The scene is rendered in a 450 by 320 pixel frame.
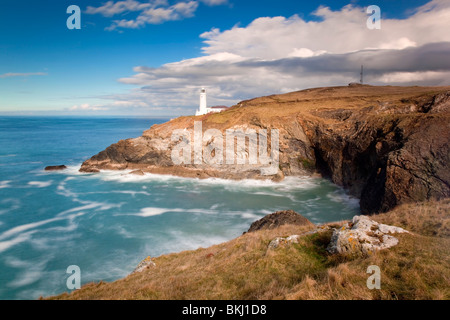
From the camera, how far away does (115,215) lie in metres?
27.7

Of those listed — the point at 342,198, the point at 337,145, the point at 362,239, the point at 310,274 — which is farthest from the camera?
the point at 337,145

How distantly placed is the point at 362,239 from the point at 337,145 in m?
28.1

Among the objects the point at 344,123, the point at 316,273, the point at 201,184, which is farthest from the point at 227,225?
the point at 344,123

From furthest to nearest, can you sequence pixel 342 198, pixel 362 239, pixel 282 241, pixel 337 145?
pixel 337 145
pixel 342 198
pixel 282 241
pixel 362 239

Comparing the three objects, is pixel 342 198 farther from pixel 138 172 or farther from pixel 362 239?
pixel 138 172

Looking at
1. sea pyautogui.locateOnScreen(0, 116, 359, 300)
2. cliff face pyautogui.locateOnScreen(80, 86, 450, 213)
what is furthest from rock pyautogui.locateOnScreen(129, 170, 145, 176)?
cliff face pyautogui.locateOnScreen(80, 86, 450, 213)

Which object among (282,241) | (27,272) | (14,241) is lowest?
(27,272)

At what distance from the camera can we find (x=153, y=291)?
790cm

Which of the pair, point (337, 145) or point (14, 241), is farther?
point (337, 145)

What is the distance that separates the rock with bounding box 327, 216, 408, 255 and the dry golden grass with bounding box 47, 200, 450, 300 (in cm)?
29

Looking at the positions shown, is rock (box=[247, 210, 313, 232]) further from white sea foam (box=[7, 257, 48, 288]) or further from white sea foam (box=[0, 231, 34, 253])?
white sea foam (box=[0, 231, 34, 253])

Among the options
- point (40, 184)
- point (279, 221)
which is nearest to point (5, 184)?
point (40, 184)

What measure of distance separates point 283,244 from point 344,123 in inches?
1173
